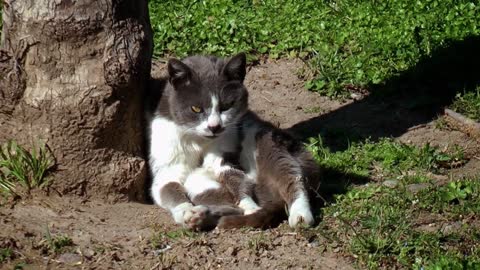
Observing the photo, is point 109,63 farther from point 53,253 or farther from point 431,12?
point 431,12

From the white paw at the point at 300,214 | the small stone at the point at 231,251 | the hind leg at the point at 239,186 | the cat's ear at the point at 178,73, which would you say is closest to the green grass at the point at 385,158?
the hind leg at the point at 239,186

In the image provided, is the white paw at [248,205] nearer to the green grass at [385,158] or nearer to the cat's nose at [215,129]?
the cat's nose at [215,129]

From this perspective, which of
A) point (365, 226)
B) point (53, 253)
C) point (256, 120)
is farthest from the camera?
point (256, 120)

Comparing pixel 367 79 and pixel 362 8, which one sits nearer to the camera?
pixel 367 79

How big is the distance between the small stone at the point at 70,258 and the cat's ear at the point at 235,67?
189 cm

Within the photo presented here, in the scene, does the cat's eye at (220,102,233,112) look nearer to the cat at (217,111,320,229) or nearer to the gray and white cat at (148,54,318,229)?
the gray and white cat at (148,54,318,229)

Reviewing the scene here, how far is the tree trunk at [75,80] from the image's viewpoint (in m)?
5.32

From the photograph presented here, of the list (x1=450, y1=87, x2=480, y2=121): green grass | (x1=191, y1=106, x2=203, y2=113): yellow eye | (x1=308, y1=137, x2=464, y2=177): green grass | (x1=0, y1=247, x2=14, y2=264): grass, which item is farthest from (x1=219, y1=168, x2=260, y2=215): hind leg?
(x1=450, y1=87, x2=480, y2=121): green grass

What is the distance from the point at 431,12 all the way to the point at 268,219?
3.99 metres

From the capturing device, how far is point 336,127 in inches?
288

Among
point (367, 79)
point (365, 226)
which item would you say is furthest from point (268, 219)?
point (367, 79)

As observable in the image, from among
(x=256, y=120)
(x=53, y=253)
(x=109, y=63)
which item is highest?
(x=109, y=63)

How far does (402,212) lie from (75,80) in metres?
2.38

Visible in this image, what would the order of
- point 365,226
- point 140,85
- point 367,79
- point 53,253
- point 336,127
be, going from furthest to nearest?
point 367,79, point 336,127, point 140,85, point 365,226, point 53,253
